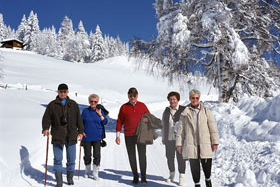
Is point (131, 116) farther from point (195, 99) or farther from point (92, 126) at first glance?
point (195, 99)

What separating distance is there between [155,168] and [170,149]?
124 cm

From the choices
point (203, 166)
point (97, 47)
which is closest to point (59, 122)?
point (203, 166)

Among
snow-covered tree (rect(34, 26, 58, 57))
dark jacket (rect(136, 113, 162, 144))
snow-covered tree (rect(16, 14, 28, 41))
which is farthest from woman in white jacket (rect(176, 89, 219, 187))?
snow-covered tree (rect(16, 14, 28, 41))

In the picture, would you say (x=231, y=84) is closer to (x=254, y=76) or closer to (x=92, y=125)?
(x=254, y=76)

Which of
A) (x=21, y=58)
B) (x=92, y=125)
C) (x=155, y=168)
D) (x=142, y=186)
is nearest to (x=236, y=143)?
(x=155, y=168)

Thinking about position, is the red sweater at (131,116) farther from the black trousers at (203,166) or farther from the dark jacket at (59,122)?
the black trousers at (203,166)

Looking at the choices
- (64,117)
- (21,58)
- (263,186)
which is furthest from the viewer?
(21,58)

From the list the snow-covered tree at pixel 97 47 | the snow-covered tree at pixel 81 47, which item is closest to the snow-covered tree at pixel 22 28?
the snow-covered tree at pixel 81 47

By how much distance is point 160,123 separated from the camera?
18.3 feet

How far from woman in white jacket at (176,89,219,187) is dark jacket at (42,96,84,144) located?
2.17 m

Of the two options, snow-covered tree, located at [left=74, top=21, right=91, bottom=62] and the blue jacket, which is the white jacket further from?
snow-covered tree, located at [left=74, top=21, right=91, bottom=62]

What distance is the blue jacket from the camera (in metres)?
5.85

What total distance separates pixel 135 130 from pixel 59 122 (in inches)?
62.2

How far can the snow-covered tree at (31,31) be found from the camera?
9194 centimetres
